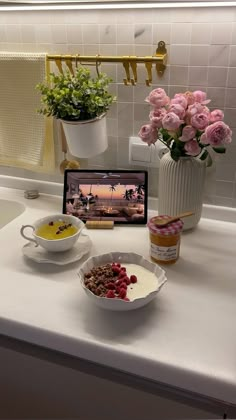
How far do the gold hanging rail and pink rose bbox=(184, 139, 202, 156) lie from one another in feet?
0.67

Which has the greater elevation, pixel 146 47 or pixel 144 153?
pixel 146 47

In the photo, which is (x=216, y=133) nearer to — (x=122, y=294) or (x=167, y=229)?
(x=167, y=229)

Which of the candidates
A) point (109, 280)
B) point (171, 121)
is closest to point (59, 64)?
point (171, 121)

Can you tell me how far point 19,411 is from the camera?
0.83m

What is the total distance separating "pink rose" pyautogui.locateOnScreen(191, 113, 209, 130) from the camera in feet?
2.79

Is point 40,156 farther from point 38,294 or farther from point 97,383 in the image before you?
point 97,383

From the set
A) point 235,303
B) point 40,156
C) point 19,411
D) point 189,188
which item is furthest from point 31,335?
point 40,156

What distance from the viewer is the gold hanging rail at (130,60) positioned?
94 cm

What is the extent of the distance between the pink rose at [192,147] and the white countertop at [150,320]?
227 mm

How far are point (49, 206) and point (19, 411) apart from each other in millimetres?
546

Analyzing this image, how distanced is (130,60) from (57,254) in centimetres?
50

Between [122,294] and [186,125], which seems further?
[186,125]

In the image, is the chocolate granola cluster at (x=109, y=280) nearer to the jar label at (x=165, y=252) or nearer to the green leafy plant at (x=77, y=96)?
the jar label at (x=165, y=252)

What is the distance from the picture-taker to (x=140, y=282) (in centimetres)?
76
